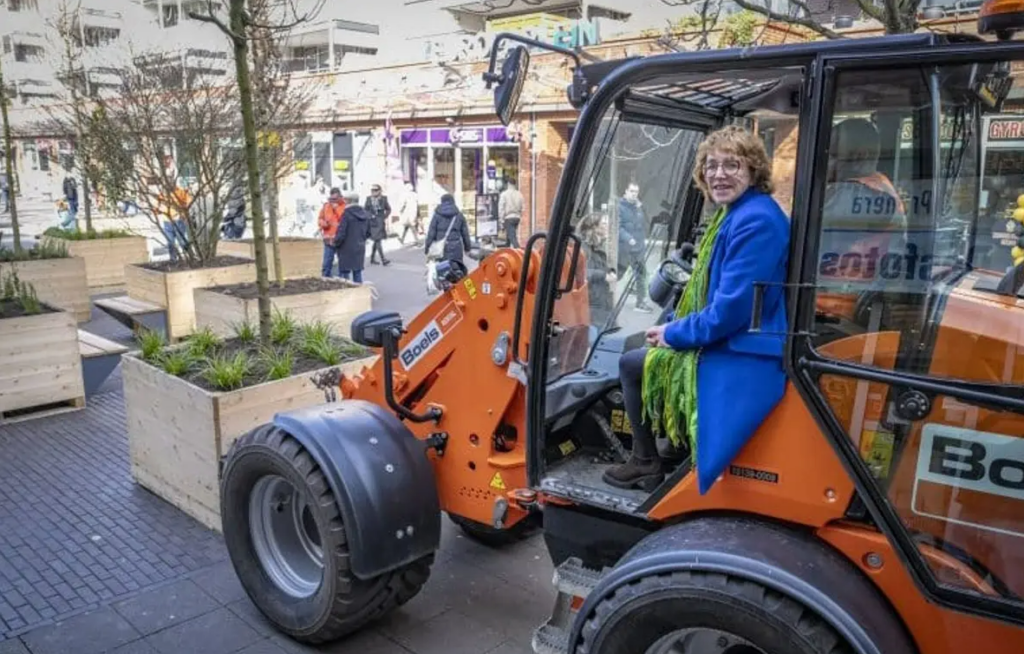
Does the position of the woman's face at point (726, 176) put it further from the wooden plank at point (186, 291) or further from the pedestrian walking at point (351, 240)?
the pedestrian walking at point (351, 240)

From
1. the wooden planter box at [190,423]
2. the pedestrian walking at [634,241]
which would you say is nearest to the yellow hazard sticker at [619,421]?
the pedestrian walking at [634,241]

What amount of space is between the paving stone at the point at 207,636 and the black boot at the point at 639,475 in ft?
6.12

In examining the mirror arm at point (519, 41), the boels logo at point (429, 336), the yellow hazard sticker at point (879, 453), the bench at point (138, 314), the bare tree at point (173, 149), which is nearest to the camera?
the yellow hazard sticker at point (879, 453)

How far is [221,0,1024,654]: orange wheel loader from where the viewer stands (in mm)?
2248

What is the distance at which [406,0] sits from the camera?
3803 centimetres

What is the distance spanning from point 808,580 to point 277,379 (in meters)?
3.76

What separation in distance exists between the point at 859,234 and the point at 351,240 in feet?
35.8

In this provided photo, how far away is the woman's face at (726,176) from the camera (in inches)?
100

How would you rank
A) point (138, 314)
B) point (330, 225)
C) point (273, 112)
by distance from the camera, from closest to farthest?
1. point (138, 314)
2. point (273, 112)
3. point (330, 225)

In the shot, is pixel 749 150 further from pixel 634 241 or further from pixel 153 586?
pixel 153 586

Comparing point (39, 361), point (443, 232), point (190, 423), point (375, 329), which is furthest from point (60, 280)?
point (375, 329)

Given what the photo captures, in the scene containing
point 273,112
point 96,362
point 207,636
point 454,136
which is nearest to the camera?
point 207,636

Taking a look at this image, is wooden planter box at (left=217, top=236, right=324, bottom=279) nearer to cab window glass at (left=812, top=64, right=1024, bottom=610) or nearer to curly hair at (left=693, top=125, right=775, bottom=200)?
curly hair at (left=693, top=125, right=775, bottom=200)

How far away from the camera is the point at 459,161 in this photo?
24781 millimetres
